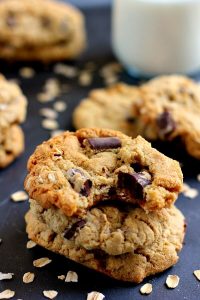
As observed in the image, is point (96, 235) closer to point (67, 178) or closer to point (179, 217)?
point (67, 178)

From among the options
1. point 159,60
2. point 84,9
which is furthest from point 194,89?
point 84,9

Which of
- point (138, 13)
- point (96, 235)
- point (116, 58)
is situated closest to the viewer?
point (96, 235)

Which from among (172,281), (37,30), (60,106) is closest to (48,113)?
(60,106)

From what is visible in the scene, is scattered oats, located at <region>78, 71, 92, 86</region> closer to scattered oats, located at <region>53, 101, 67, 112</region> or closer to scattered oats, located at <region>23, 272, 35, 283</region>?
scattered oats, located at <region>53, 101, 67, 112</region>

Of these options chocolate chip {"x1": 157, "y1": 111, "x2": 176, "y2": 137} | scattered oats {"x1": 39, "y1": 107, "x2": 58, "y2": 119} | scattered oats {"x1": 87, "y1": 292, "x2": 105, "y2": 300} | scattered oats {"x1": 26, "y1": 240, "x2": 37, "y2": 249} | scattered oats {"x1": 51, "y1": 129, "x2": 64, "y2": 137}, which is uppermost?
chocolate chip {"x1": 157, "y1": 111, "x2": 176, "y2": 137}

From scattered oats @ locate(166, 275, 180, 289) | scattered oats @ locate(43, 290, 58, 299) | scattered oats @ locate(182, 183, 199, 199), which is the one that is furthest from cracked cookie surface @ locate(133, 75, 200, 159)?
scattered oats @ locate(43, 290, 58, 299)

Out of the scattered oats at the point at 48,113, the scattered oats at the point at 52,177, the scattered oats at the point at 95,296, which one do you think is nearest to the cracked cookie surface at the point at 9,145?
the scattered oats at the point at 48,113
